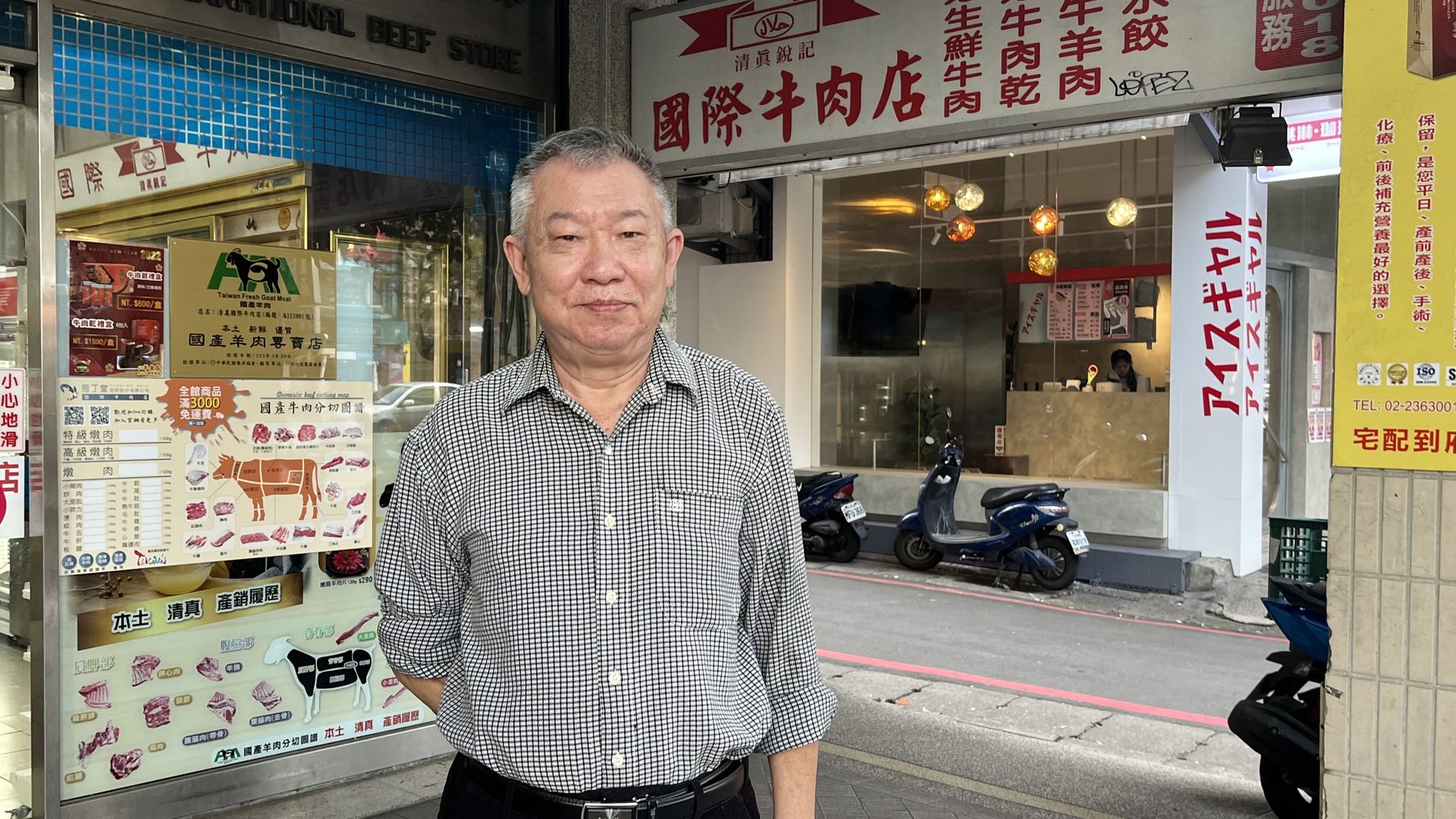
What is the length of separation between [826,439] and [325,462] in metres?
8.15

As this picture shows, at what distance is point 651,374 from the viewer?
1.65m

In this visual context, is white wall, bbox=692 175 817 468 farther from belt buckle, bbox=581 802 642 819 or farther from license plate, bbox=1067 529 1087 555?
belt buckle, bbox=581 802 642 819

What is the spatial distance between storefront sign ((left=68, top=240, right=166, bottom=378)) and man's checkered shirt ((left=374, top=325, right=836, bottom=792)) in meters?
1.91

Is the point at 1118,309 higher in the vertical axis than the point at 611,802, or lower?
higher

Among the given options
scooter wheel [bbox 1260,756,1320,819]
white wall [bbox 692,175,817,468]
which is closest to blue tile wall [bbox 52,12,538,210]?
scooter wheel [bbox 1260,756,1320,819]

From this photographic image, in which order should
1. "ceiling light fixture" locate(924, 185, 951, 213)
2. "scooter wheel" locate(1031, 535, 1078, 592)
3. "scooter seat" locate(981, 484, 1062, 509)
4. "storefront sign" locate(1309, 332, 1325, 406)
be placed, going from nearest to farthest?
"scooter wheel" locate(1031, 535, 1078, 592)
"scooter seat" locate(981, 484, 1062, 509)
"ceiling light fixture" locate(924, 185, 951, 213)
"storefront sign" locate(1309, 332, 1325, 406)

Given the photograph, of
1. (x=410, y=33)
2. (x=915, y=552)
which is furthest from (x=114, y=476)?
(x=915, y=552)

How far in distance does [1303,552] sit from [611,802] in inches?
120

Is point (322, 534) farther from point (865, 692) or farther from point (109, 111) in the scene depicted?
point (865, 692)

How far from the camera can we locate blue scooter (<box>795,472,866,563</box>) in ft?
32.0

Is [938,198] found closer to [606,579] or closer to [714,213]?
[714,213]

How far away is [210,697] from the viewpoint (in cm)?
349

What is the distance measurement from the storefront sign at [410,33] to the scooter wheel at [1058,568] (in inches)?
222

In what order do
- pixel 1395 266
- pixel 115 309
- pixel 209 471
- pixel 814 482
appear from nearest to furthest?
1. pixel 1395 266
2. pixel 115 309
3. pixel 209 471
4. pixel 814 482
